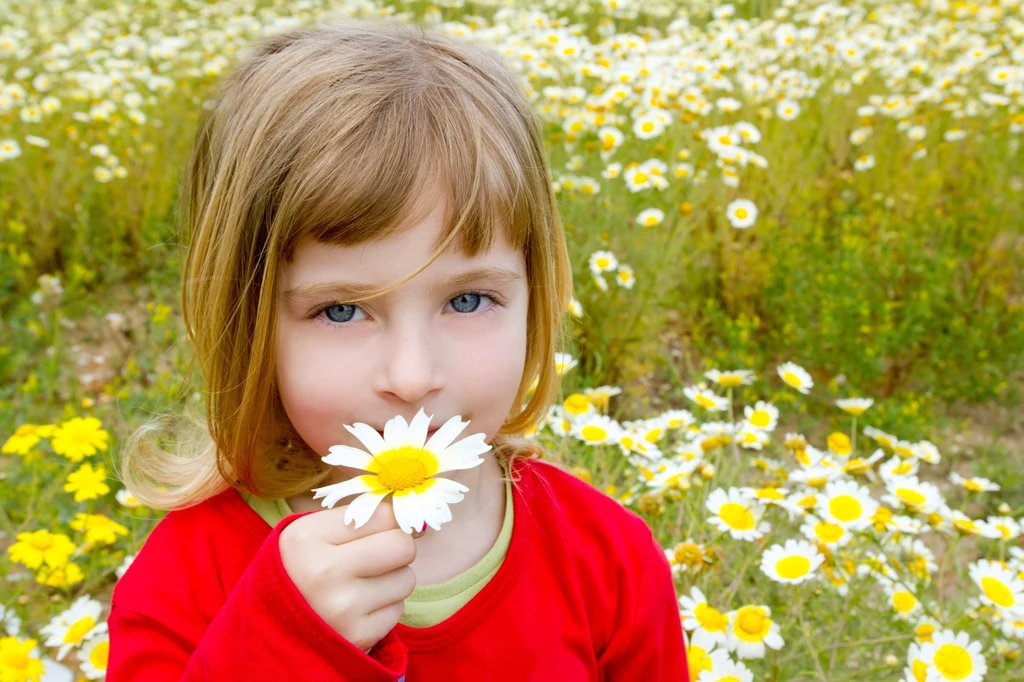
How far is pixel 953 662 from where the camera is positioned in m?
1.33

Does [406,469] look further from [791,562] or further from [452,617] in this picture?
[791,562]

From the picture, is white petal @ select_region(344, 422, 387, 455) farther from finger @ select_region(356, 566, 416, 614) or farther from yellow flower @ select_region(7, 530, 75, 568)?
yellow flower @ select_region(7, 530, 75, 568)

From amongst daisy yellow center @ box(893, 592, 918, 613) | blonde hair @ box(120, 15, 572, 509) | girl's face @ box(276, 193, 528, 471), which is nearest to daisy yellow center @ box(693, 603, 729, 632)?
daisy yellow center @ box(893, 592, 918, 613)

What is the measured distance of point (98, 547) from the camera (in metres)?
1.98

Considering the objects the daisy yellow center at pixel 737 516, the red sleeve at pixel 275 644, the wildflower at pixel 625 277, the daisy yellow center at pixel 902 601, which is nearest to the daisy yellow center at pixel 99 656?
the red sleeve at pixel 275 644

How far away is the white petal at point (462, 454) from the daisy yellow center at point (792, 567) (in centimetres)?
87

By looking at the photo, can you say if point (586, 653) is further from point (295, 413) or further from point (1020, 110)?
point (1020, 110)

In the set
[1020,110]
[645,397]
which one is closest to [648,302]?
[645,397]

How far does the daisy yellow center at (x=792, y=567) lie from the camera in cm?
145

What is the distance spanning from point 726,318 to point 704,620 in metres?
1.86

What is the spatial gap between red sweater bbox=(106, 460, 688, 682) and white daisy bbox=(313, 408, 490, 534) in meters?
0.13

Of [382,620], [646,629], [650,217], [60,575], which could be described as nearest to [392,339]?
Result: [382,620]

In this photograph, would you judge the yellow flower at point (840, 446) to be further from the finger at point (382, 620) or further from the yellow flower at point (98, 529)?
the yellow flower at point (98, 529)

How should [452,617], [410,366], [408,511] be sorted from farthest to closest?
[452,617], [410,366], [408,511]
